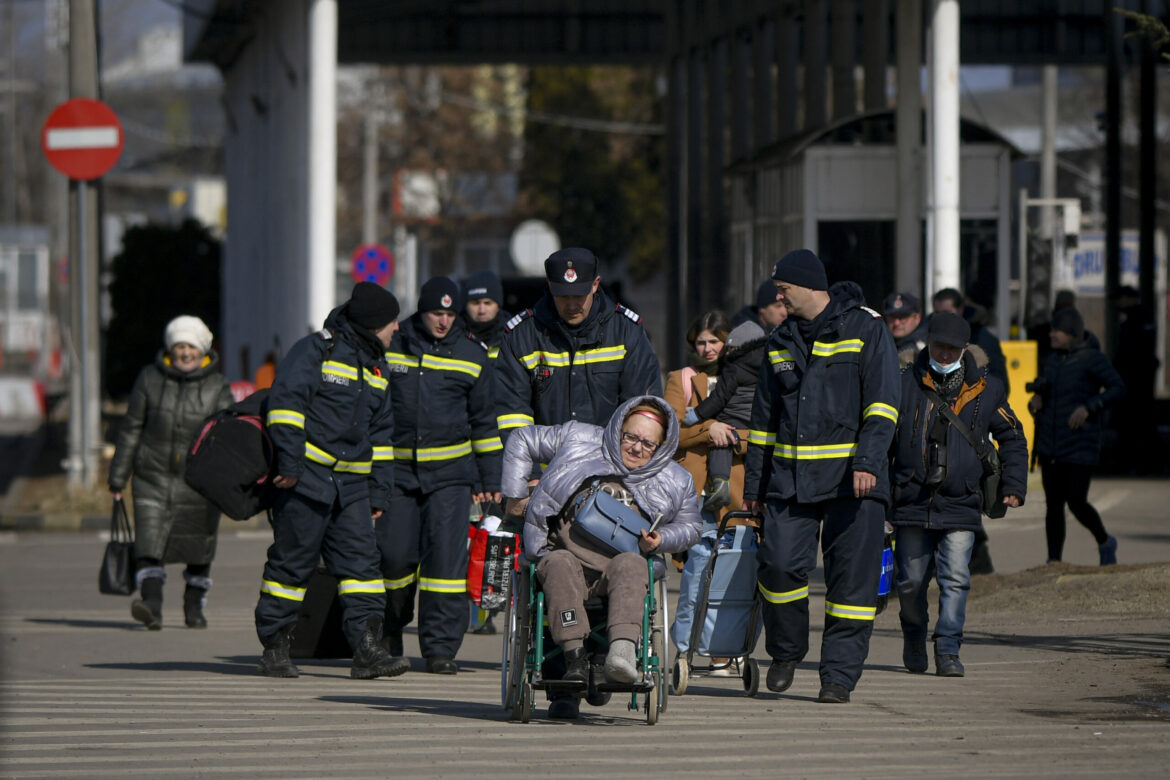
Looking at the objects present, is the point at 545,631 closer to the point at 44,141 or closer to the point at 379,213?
the point at 44,141

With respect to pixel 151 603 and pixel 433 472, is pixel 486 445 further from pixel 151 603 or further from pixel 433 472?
pixel 151 603

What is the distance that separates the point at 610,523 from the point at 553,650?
1.71 ft

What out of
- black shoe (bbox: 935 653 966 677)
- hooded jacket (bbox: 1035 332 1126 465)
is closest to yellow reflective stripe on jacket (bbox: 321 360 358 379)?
black shoe (bbox: 935 653 966 677)

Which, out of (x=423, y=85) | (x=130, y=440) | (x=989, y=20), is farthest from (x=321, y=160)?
(x=423, y=85)

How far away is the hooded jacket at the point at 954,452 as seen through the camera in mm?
10102

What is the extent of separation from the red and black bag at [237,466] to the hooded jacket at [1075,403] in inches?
220

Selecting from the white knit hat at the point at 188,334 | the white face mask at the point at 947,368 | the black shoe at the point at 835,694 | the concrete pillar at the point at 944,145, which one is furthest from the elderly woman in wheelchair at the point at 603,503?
the concrete pillar at the point at 944,145

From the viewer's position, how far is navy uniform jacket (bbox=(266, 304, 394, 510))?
32.2ft

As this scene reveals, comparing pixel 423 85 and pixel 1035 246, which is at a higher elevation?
pixel 423 85

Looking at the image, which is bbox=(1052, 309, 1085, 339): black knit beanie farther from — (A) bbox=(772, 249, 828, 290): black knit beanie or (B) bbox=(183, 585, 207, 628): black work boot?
(B) bbox=(183, 585, 207, 628): black work boot

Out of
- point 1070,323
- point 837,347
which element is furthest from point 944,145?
point 837,347

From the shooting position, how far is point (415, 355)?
10414 mm

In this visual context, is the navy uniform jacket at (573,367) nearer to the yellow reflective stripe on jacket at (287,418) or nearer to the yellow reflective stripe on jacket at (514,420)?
the yellow reflective stripe on jacket at (514,420)

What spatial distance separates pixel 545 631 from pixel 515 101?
220 ft
